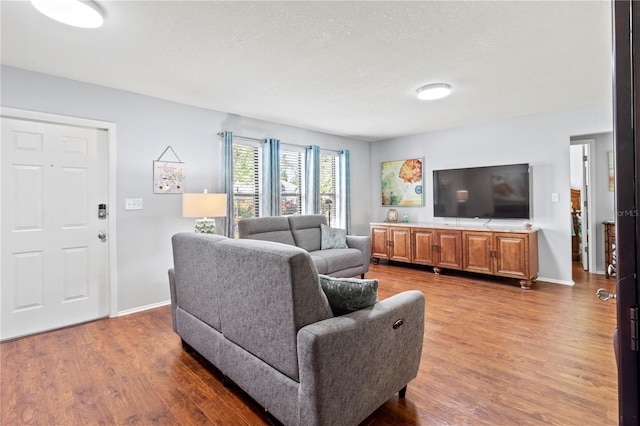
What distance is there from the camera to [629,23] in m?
0.56

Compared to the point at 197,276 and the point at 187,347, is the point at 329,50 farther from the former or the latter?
the point at 187,347

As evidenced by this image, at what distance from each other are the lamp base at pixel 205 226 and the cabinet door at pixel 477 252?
3.57m

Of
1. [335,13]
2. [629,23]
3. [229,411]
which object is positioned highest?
[335,13]

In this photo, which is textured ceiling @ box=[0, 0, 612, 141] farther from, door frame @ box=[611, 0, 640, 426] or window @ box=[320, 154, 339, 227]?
window @ box=[320, 154, 339, 227]

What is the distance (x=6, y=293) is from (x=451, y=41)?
4.32 metres

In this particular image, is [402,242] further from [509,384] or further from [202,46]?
[202,46]

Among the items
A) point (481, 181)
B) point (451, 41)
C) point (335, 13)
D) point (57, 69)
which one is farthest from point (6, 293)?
point (481, 181)

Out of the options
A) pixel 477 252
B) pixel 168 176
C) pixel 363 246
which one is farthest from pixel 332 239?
pixel 168 176

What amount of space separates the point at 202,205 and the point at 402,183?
12.6 feet

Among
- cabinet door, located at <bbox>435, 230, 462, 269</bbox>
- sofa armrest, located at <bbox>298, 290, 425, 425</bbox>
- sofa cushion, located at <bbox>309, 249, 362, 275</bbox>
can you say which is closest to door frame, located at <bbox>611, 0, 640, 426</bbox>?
sofa armrest, located at <bbox>298, 290, 425, 425</bbox>

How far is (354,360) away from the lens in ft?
4.92

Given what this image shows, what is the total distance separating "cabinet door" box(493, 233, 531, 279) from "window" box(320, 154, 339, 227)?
8.77ft

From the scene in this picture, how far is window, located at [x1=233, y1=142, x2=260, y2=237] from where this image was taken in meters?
4.50

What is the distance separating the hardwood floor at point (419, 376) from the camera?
1792mm
